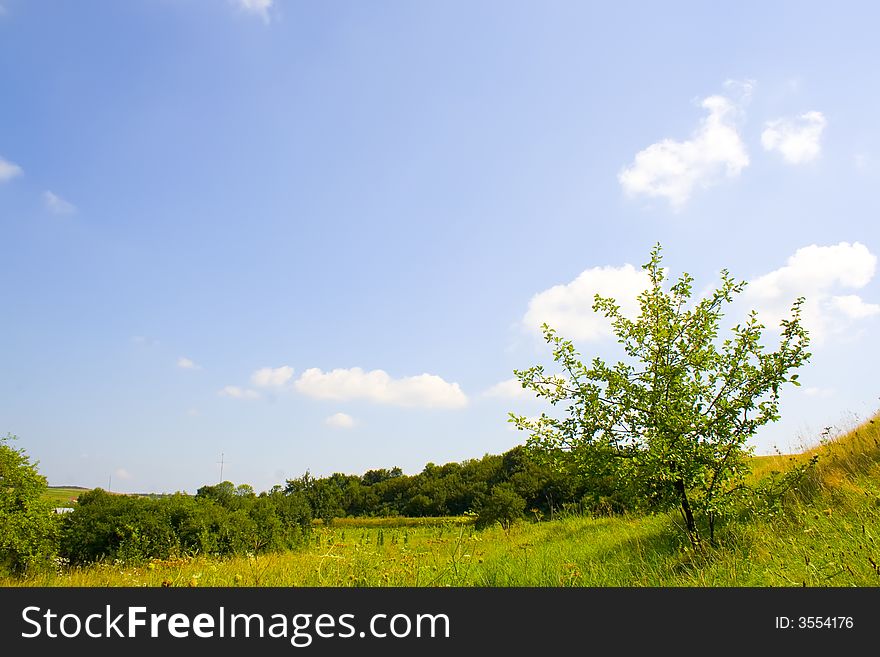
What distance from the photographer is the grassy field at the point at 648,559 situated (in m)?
6.34

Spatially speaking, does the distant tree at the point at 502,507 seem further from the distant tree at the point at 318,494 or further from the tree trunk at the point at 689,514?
the tree trunk at the point at 689,514

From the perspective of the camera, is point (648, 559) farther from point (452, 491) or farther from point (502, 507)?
point (452, 491)

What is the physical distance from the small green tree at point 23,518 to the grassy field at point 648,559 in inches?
574

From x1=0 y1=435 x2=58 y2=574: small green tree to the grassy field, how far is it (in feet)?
47.8

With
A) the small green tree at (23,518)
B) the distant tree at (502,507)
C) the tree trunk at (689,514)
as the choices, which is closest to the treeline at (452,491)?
the distant tree at (502,507)

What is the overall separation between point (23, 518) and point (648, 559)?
24.7 m

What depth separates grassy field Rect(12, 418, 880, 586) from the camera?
6.34 meters

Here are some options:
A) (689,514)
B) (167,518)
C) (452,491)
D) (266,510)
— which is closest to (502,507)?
(266,510)

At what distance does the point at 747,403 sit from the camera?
919cm
